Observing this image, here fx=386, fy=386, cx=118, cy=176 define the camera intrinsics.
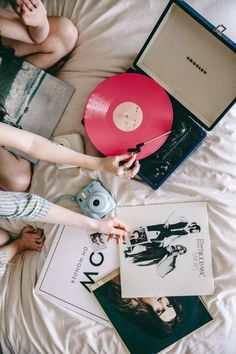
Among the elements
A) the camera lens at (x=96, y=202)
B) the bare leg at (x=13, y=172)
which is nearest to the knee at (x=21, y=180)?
the bare leg at (x=13, y=172)

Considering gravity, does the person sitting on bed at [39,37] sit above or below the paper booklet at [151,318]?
above

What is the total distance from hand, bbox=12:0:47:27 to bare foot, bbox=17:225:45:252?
1.87ft

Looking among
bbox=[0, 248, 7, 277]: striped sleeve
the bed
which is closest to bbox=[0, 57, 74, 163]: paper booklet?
the bed

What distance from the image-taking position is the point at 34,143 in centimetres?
98

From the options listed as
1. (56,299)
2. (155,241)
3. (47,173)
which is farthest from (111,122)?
(56,299)

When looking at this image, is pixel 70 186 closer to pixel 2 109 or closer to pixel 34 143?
pixel 34 143

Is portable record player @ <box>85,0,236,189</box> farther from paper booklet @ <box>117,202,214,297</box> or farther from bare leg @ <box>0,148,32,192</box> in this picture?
bare leg @ <box>0,148,32,192</box>

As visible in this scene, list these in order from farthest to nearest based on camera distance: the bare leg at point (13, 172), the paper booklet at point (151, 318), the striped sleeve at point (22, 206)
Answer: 1. the bare leg at point (13, 172)
2. the paper booklet at point (151, 318)
3. the striped sleeve at point (22, 206)

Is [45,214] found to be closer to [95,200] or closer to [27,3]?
[95,200]

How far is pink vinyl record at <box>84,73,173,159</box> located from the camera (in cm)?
102

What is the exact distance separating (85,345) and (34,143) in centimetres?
53

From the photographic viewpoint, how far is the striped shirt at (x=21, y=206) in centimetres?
87

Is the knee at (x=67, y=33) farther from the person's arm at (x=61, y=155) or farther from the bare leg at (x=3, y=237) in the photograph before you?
the bare leg at (x=3, y=237)

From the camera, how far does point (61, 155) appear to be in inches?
39.4
